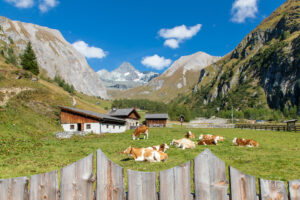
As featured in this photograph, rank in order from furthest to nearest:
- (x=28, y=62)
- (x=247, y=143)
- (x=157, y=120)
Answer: (x=28, y=62), (x=157, y=120), (x=247, y=143)

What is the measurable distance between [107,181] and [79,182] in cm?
37

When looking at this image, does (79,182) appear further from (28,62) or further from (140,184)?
A: (28,62)

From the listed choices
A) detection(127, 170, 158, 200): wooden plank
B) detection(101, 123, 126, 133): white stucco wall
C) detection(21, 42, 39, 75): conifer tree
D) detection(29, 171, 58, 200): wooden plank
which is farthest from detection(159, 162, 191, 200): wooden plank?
detection(21, 42, 39, 75): conifer tree

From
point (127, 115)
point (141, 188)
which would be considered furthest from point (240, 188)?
point (127, 115)

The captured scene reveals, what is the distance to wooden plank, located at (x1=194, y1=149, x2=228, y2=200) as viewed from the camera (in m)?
2.52

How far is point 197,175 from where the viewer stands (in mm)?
2555

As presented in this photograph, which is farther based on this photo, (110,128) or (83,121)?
(110,128)

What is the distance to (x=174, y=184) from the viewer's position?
8.46 ft

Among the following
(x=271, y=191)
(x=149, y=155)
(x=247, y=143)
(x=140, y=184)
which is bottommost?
(x=247, y=143)

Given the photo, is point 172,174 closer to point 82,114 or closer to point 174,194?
point 174,194

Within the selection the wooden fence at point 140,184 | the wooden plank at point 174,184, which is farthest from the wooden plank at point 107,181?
the wooden plank at point 174,184

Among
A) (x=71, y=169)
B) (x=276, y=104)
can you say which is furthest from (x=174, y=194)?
(x=276, y=104)

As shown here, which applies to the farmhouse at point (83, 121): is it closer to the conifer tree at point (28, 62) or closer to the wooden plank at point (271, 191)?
the wooden plank at point (271, 191)

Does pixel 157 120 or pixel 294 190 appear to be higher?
pixel 294 190
